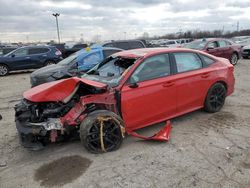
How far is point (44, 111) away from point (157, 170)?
1940 millimetres

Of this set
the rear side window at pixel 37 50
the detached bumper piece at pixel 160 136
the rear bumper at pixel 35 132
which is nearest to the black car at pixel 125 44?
the rear side window at pixel 37 50

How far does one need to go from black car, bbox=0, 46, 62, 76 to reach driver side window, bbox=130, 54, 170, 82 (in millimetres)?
12700

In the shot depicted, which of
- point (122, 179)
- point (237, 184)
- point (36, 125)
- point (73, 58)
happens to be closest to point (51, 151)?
point (36, 125)

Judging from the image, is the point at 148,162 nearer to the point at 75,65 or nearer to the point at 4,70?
the point at 75,65

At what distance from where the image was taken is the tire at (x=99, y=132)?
172 inches

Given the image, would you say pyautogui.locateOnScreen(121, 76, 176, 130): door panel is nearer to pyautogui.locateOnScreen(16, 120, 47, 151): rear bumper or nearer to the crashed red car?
the crashed red car

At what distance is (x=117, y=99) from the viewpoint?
4684 mm

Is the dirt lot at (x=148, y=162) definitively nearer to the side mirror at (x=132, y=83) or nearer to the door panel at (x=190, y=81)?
the door panel at (x=190, y=81)

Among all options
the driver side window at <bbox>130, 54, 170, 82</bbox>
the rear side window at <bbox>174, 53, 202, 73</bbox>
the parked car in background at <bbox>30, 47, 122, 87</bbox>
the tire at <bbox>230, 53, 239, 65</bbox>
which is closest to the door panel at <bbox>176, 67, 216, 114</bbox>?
the rear side window at <bbox>174, 53, 202, 73</bbox>

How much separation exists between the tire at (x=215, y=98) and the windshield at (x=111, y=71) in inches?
81.3

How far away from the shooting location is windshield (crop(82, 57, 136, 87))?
5.06 m

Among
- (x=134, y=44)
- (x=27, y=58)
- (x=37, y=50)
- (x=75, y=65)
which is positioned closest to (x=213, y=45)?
(x=134, y=44)

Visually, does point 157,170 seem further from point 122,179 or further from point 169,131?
point 169,131

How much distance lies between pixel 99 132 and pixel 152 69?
162cm
